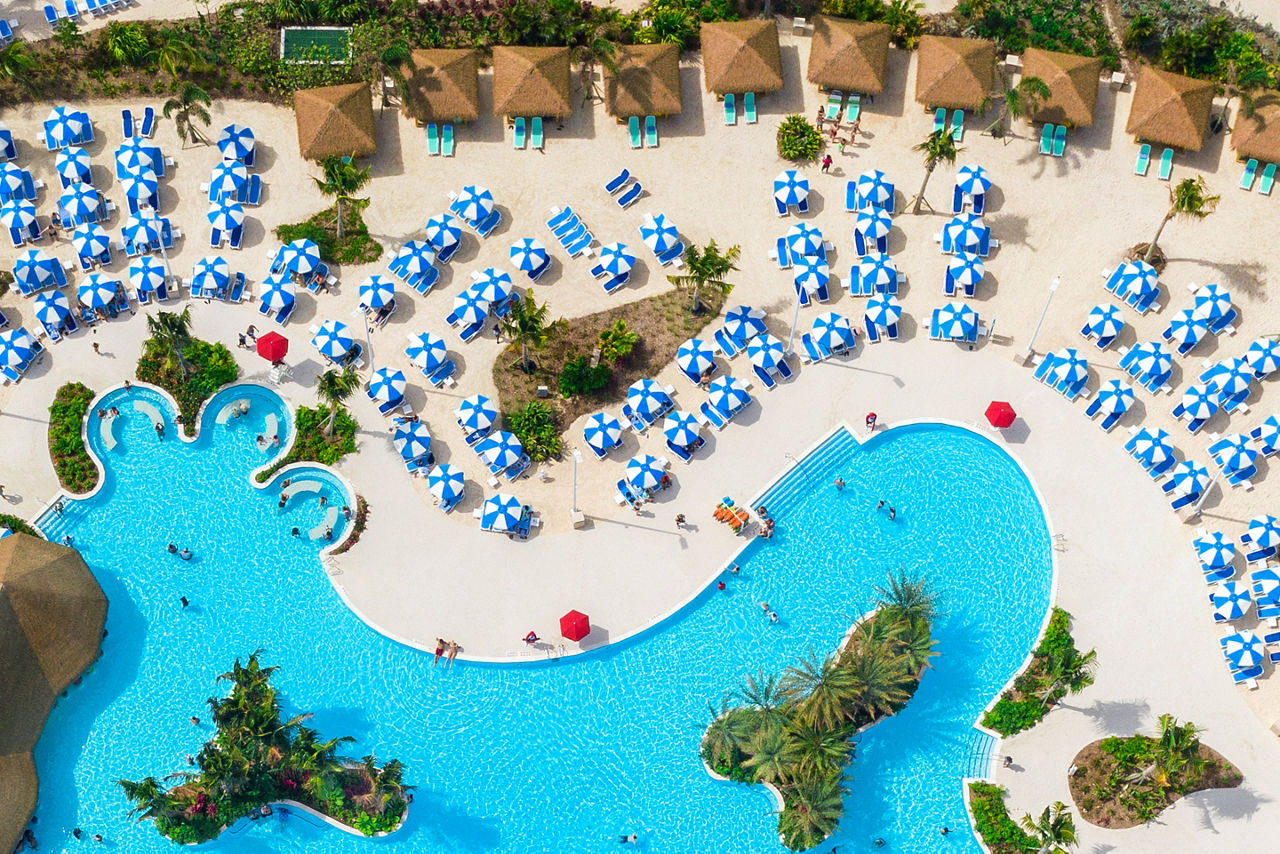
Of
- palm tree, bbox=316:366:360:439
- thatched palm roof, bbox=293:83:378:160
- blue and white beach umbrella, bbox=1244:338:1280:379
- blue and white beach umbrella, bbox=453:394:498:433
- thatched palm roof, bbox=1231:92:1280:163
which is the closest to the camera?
palm tree, bbox=316:366:360:439

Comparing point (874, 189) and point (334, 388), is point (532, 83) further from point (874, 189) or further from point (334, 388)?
point (334, 388)

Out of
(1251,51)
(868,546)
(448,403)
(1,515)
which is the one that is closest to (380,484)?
(448,403)

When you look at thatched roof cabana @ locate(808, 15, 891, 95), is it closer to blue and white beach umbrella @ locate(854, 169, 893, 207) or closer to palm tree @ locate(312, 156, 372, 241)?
blue and white beach umbrella @ locate(854, 169, 893, 207)

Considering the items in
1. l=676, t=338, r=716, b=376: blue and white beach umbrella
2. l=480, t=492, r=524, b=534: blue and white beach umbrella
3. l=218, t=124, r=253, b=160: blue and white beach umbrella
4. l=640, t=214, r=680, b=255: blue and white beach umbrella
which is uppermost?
l=218, t=124, r=253, b=160: blue and white beach umbrella

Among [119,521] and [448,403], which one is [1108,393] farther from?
[119,521]

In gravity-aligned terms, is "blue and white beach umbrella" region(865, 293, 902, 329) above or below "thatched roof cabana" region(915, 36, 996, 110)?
below

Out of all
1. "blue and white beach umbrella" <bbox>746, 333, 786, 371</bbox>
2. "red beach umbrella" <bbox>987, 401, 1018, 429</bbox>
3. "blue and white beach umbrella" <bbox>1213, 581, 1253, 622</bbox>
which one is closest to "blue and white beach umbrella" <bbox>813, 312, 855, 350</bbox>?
"blue and white beach umbrella" <bbox>746, 333, 786, 371</bbox>
